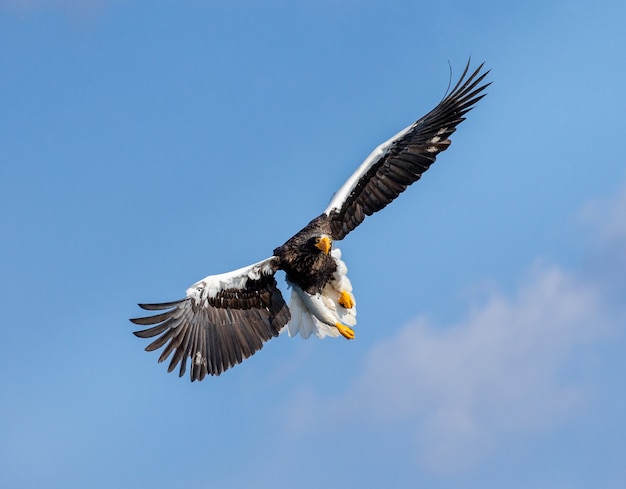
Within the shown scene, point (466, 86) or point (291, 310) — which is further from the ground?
point (466, 86)

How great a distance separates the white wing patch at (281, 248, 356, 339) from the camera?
41.8 ft

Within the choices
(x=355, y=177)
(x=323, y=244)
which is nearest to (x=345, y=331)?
→ (x=323, y=244)

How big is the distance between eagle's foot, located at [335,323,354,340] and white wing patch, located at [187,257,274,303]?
1.02 metres

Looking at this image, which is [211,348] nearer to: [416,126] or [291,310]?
[291,310]

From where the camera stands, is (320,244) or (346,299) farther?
(346,299)

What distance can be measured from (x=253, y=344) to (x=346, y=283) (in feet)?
4.14

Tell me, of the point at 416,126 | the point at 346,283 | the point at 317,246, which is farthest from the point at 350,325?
the point at 416,126

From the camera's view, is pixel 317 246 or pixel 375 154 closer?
pixel 317 246

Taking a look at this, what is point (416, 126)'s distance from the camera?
42.9ft

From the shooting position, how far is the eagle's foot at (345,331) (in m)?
12.9

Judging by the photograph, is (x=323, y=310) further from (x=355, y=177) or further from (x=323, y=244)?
(x=355, y=177)

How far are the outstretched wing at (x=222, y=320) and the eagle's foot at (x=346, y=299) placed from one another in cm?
64

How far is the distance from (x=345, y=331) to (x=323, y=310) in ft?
1.30

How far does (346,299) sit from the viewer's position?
42.1 feet
